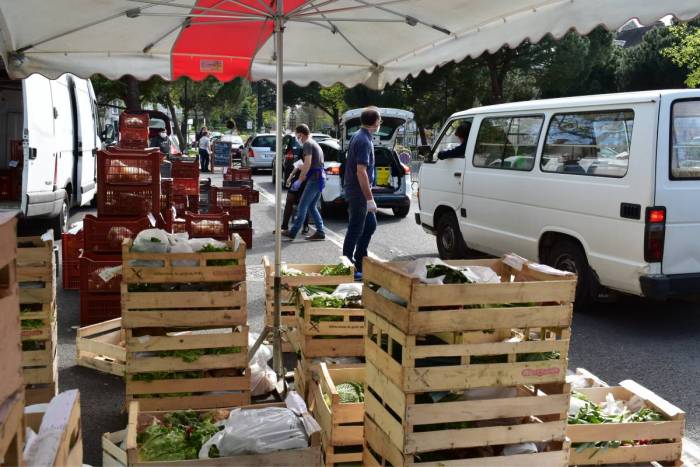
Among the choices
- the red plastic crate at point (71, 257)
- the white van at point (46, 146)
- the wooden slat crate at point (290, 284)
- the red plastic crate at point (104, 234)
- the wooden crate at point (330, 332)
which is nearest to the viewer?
the wooden crate at point (330, 332)

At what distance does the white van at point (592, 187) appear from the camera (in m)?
6.23

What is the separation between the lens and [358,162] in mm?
8117

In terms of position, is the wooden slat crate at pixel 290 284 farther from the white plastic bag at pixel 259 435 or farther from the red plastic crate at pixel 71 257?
the red plastic crate at pixel 71 257

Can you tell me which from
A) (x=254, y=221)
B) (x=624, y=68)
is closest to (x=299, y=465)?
(x=254, y=221)

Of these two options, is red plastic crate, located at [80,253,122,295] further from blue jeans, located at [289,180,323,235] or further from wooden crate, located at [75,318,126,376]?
blue jeans, located at [289,180,323,235]

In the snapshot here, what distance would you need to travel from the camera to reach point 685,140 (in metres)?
6.30

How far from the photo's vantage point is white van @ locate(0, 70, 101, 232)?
9.70m

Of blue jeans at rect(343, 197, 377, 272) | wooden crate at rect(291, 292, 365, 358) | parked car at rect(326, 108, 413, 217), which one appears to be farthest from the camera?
parked car at rect(326, 108, 413, 217)

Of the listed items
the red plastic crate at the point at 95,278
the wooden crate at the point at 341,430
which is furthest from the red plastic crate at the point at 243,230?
the wooden crate at the point at 341,430

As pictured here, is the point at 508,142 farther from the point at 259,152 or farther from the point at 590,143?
the point at 259,152

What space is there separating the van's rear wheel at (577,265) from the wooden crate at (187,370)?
3994mm

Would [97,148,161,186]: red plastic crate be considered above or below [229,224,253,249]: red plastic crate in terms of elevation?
above

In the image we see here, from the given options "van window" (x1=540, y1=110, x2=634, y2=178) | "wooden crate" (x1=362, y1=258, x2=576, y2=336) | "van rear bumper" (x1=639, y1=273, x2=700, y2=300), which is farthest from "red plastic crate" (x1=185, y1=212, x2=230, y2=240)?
"wooden crate" (x1=362, y1=258, x2=576, y2=336)

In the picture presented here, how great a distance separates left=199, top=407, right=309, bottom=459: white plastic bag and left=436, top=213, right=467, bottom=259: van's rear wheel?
6198 millimetres
